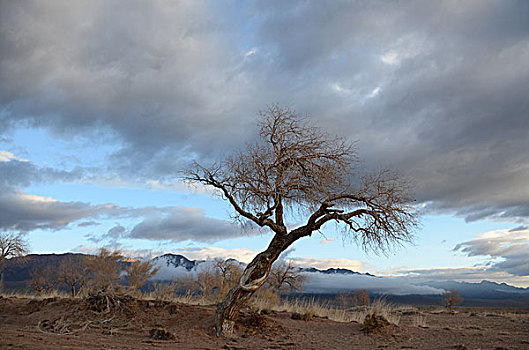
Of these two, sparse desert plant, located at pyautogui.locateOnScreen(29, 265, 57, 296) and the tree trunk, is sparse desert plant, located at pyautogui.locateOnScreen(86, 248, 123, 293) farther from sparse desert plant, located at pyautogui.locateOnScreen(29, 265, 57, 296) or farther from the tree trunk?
the tree trunk

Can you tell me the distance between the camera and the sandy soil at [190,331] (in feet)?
36.0

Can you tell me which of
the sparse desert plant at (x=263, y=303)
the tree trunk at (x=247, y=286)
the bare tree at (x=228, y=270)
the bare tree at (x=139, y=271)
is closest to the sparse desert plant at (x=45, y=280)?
the bare tree at (x=139, y=271)

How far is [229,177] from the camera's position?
13.2m

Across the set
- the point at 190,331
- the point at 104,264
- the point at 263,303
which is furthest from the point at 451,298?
the point at 190,331

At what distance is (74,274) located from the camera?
29.7 metres

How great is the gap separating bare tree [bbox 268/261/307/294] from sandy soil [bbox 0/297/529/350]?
2395cm

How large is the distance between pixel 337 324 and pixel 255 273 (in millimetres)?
3832

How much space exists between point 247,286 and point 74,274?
21884 millimetres

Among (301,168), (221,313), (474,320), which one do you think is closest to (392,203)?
(301,168)

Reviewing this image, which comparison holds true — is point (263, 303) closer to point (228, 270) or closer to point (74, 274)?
point (228, 270)

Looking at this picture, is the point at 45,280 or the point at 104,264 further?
the point at 45,280

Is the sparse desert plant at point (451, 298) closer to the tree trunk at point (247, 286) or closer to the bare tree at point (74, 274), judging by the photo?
the tree trunk at point (247, 286)

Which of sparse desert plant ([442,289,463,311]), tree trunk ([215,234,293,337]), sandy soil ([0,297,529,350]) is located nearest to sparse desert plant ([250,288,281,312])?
sandy soil ([0,297,529,350])

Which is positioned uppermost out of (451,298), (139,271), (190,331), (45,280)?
(139,271)
